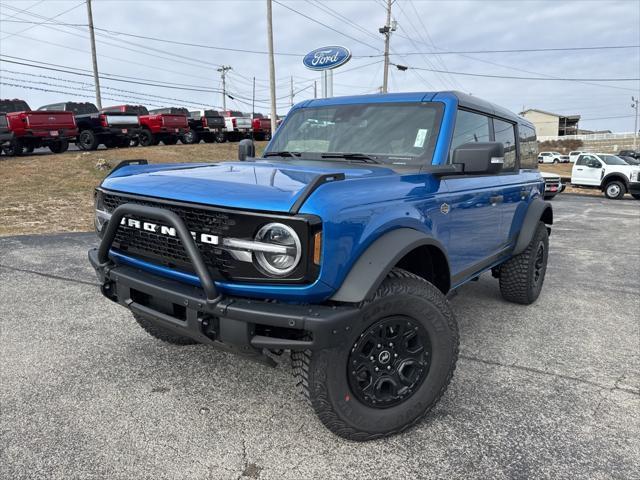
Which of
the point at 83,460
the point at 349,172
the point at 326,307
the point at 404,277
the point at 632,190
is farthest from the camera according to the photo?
the point at 632,190

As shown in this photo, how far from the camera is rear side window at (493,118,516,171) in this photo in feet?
13.1

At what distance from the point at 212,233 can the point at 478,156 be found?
5.18 ft

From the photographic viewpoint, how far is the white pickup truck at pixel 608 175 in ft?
55.2

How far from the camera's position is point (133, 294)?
2.45 metres

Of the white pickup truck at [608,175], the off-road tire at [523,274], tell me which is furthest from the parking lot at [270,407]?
the white pickup truck at [608,175]

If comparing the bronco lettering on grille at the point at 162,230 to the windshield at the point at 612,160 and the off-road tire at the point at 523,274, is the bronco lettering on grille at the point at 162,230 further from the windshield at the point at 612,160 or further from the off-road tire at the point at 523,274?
the windshield at the point at 612,160

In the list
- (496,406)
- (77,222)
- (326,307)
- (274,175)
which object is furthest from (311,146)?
(77,222)

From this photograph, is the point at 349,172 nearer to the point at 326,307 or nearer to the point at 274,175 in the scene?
the point at 274,175

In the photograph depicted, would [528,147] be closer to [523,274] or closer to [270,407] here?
[523,274]

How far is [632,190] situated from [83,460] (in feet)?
63.4

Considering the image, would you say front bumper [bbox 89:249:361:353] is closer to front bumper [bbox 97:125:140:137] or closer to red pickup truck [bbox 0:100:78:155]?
red pickup truck [bbox 0:100:78:155]

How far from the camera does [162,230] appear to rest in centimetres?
224

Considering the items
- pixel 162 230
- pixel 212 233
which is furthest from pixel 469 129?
pixel 162 230

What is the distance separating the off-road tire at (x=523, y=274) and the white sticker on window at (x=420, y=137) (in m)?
1.85
